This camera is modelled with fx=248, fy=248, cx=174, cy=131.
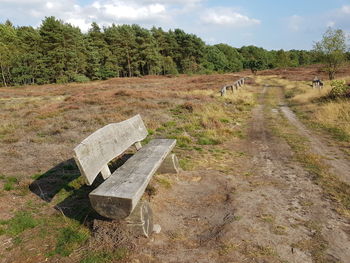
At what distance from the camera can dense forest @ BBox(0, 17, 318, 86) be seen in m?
48.0

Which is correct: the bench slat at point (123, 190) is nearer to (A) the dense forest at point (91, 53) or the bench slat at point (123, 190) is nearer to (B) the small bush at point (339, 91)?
(B) the small bush at point (339, 91)

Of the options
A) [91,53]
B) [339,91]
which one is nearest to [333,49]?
[339,91]

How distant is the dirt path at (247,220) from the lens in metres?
3.04

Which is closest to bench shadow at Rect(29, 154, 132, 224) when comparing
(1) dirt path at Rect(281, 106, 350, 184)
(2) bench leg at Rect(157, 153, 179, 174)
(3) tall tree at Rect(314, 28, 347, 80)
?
(2) bench leg at Rect(157, 153, 179, 174)

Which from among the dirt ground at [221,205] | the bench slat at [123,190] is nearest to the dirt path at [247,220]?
the dirt ground at [221,205]

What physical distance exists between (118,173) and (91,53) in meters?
56.6

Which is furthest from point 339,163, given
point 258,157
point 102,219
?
point 102,219

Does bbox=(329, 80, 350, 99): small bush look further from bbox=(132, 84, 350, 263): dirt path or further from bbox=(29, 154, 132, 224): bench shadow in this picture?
bbox=(29, 154, 132, 224): bench shadow

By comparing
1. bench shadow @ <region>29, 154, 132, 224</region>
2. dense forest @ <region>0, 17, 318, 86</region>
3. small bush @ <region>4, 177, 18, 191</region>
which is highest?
dense forest @ <region>0, 17, 318, 86</region>

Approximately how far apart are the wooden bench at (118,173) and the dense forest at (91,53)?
43.0 metres

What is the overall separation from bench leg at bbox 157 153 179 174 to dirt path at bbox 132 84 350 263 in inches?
8.4

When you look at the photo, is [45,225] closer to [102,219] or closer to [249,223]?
[102,219]

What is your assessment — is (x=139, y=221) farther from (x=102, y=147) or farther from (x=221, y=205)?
(x=221, y=205)

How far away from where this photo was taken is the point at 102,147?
3.96 metres
